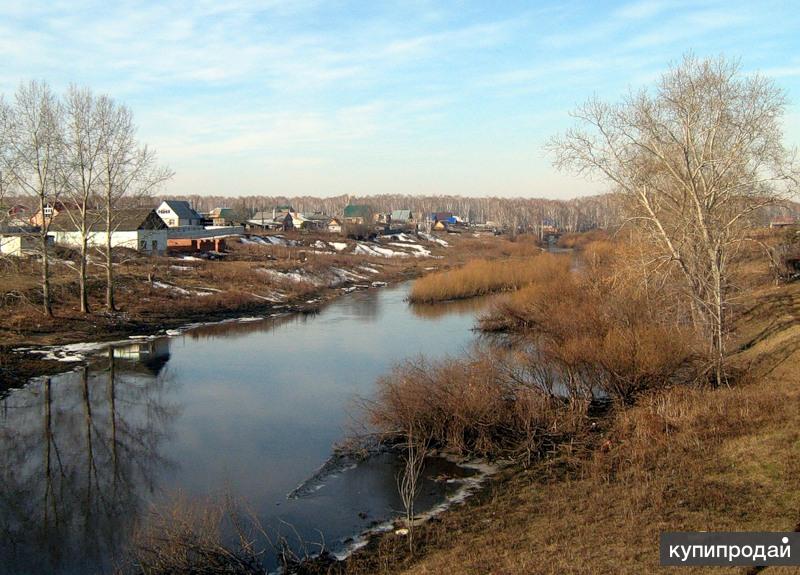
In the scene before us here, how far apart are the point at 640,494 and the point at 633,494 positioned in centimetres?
10

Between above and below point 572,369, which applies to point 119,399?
below

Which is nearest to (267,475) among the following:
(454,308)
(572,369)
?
(572,369)

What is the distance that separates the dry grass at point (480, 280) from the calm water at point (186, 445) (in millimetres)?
12102

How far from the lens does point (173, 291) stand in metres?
29.8

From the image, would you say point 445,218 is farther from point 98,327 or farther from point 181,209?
point 98,327

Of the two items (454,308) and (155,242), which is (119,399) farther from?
(155,242)

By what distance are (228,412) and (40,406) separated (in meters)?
4.13

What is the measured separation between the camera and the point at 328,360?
20.4m

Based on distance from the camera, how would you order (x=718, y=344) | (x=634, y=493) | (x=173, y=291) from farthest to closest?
(x=173, y=291) → (x=718, y=344) → (x=634, y=493)

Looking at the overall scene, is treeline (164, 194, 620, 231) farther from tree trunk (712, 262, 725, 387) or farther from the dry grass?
tree trunk (712, 262, 725, 387)

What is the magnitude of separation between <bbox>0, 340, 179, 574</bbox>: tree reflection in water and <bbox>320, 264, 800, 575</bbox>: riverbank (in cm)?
359

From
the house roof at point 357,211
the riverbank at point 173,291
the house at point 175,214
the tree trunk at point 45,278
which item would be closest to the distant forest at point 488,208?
the house roof at point 357,211

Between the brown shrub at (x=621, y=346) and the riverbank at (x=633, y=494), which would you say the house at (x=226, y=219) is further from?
the riverbank at (x=633, y=494)

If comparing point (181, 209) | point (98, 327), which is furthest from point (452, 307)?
point (181, 209)
